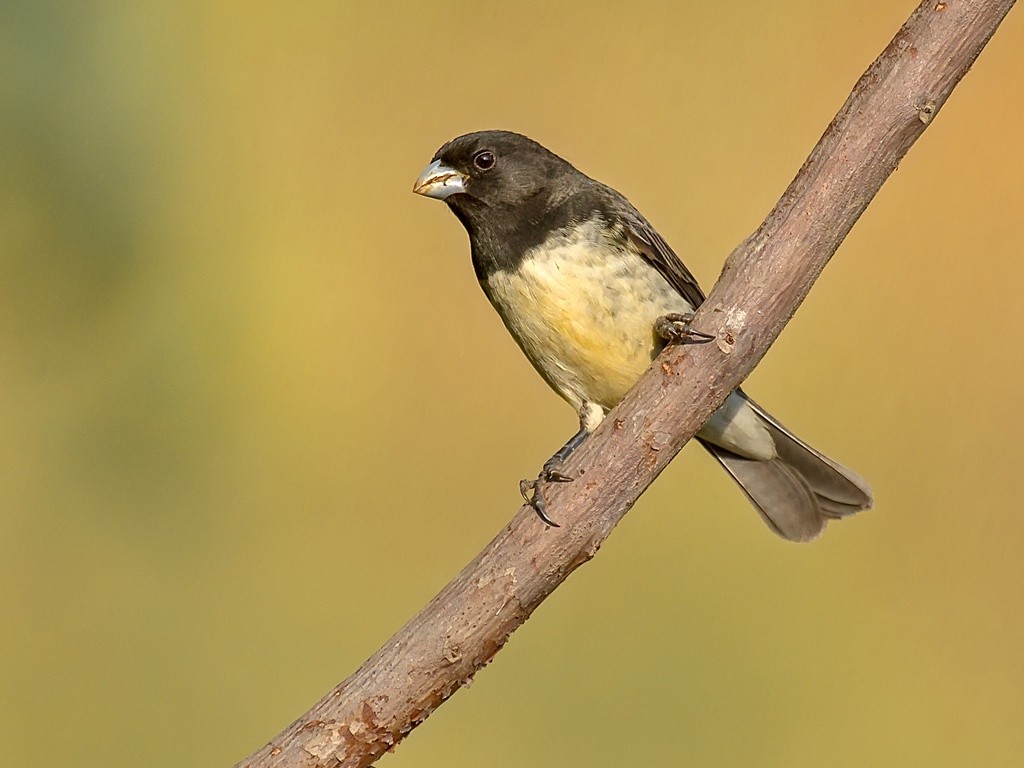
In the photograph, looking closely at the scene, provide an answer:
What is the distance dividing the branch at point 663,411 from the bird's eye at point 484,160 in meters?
0.99

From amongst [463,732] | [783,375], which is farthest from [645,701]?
[783,375]

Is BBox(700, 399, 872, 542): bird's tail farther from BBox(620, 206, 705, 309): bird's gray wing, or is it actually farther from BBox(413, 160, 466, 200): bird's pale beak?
BBox(413, 160, 466, 200): bird's pale beak

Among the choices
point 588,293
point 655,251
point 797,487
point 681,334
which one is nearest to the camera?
point 681,334

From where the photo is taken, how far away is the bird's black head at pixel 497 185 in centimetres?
326

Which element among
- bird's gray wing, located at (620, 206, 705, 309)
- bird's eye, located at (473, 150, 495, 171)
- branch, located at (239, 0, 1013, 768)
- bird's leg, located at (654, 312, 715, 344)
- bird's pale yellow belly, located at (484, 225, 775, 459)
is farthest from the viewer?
bird's eye, located at (473, 150, 495, 171)

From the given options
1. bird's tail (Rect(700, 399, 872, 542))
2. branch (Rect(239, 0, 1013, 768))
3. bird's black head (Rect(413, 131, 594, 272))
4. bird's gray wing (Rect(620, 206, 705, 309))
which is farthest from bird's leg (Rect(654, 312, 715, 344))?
bird's tail (Rect(700, 399, 872, 542))

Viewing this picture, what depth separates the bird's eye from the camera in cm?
333

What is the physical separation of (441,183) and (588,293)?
523 mm

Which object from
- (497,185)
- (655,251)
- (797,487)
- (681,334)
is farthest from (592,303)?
(797,487)

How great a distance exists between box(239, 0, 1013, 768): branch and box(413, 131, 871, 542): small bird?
52 centimetres

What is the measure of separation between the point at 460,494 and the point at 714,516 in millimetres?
912

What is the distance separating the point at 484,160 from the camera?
333cm

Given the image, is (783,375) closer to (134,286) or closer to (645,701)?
(645,701)

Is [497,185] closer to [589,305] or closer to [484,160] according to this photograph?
[484,160]
